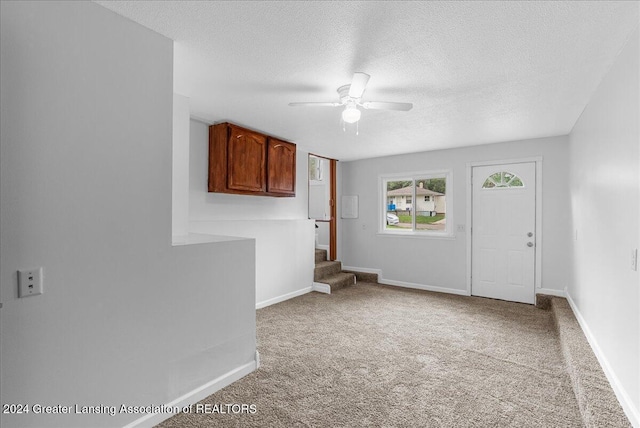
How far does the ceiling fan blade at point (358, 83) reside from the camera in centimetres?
218

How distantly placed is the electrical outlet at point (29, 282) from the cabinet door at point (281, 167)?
116 inches

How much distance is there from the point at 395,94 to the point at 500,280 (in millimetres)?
3406

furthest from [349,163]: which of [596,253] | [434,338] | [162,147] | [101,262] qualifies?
[101,262]

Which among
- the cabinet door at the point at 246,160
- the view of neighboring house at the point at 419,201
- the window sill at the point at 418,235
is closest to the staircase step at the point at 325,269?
the window sill at the point at 418,235

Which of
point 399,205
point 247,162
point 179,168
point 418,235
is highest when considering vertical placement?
point 247,162

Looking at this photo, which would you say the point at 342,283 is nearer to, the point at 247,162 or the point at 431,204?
the point at 431,204

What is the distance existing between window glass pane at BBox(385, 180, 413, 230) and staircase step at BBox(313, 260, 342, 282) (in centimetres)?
115

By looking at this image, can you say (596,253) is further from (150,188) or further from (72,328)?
(72,328)

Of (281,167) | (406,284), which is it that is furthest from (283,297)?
(406,284)

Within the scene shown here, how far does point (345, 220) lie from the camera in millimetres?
6352

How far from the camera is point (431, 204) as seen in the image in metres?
5.49

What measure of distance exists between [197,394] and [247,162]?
259 centimetres

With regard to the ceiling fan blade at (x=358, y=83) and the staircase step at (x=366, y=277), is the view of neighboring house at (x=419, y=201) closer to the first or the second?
the staircase step at (x=366, y=277)

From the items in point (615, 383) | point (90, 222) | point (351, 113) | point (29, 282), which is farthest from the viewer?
point (351, 113)
